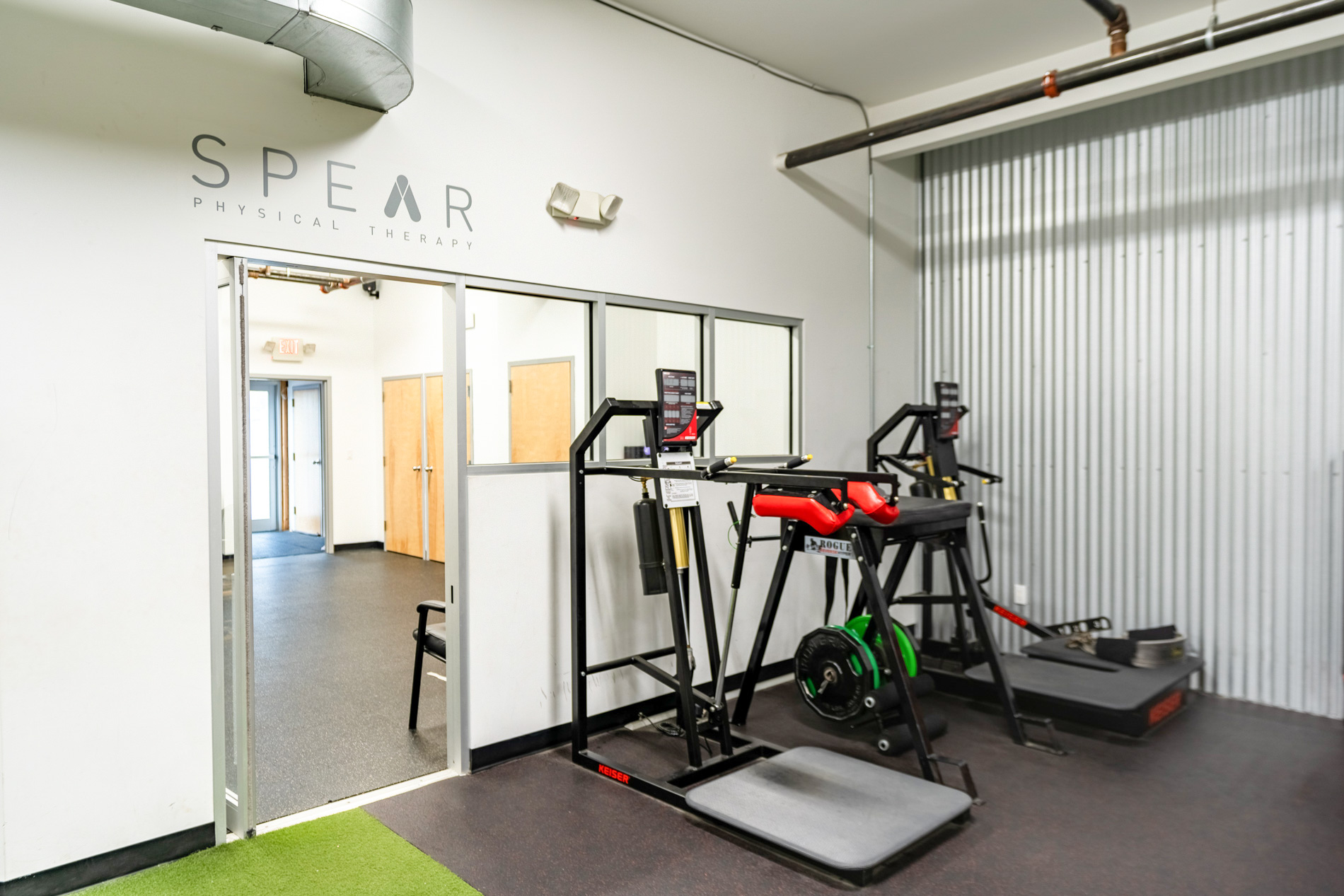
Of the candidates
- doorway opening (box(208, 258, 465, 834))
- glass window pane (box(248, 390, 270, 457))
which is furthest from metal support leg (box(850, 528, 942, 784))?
glass window pane (box(248, 390, 270, 457))

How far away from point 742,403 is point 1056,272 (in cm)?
220

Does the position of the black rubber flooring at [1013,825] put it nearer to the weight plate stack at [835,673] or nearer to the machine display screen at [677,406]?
the weight plate stack at [835,673]

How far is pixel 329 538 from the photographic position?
9.68m

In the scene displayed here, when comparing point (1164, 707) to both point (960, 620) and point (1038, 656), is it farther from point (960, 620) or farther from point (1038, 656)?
point (960, 620)

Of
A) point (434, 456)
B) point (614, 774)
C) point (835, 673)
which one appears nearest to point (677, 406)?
point (835, 673)

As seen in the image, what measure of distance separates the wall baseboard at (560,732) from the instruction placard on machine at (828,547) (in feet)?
2.55

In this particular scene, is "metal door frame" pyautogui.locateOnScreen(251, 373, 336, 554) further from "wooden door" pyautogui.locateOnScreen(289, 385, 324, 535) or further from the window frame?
the window frame

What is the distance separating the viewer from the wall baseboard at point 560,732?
11.8ft

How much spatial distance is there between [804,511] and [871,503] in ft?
0.96

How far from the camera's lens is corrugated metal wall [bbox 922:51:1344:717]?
424cm

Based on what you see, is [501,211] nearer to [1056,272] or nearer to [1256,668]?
[1056,272]

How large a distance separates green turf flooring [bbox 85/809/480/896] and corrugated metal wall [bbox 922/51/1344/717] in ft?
13.3

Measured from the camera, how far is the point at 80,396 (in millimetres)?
2598

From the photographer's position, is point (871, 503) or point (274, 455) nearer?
point (871, 503)
